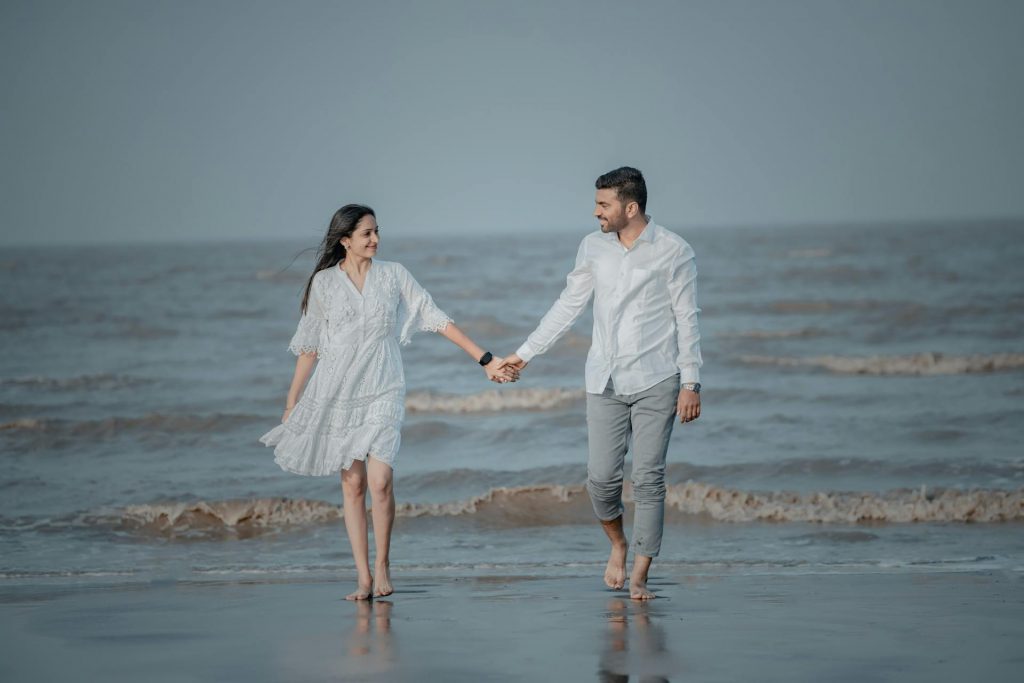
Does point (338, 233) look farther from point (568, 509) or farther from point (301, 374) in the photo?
point (568, 509)

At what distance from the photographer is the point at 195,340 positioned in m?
24.0

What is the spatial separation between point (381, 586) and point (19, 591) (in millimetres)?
1900

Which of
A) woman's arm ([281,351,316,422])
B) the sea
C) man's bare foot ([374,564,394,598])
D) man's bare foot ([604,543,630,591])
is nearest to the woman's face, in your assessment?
woman's arm ([281,351,316,422])

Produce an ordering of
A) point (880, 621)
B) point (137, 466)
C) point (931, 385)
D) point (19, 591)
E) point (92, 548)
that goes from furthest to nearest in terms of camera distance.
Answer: point (931, 385) → point (137, 466) → point (92, 548) → point (19, 591) → point (880, 621)

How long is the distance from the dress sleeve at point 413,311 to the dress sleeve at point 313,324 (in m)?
0.37

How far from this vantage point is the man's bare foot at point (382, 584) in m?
5.95

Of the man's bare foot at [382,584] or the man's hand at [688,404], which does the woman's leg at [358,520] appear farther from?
the man's hand at [688,404]

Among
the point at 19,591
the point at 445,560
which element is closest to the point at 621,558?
the point at 445,560

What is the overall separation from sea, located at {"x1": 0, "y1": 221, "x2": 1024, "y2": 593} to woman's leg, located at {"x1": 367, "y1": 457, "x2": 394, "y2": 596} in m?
0.82

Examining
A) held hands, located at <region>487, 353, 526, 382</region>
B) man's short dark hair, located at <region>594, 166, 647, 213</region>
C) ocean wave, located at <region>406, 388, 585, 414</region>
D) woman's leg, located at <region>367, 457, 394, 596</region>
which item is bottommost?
woman's leg, located at <region>367, 457, 394, 596</region>

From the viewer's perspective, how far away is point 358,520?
592cm

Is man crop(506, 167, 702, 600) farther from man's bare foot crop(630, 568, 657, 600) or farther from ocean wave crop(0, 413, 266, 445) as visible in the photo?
ocean wave crop(0, 413, 266, 445)

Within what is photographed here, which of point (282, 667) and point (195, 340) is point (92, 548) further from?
point (195, 340)

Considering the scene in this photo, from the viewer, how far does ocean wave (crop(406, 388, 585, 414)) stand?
14953mm
